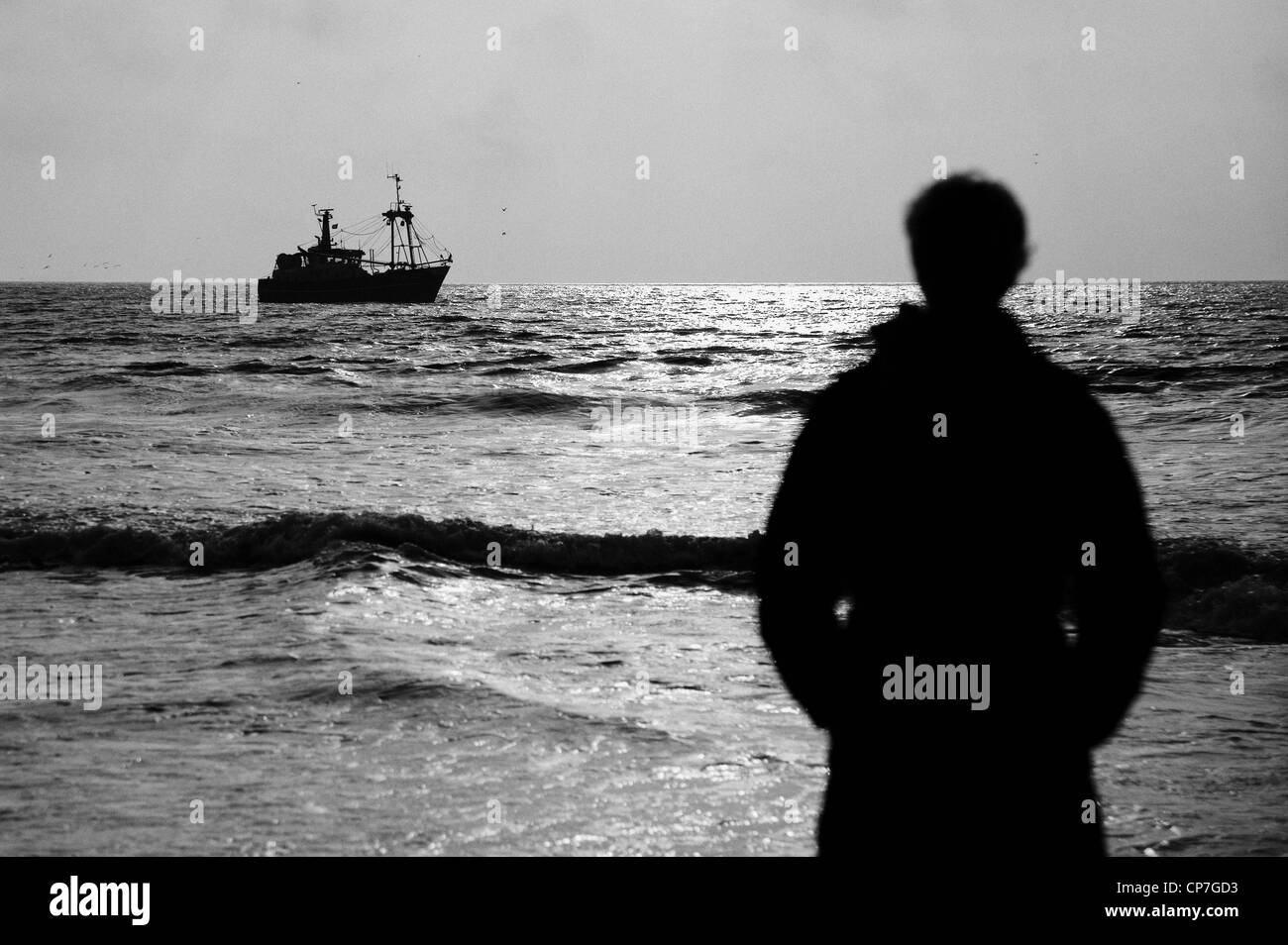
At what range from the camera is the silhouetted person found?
185 cm

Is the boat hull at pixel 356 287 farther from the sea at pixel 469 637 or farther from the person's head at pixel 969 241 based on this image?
the person's head at pixel 969 241

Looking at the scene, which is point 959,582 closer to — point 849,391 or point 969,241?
point 849,391

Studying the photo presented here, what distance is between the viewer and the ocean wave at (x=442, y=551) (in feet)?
32.1

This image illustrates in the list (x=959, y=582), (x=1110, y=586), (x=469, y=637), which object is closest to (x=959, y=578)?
(x=959, y=582)

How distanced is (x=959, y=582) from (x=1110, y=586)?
0.26 meters

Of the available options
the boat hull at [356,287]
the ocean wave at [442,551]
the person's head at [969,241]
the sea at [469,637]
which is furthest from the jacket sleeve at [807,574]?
the boat hull at [356,287]

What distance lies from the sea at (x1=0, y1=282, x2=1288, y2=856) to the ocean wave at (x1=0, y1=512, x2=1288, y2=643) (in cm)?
4

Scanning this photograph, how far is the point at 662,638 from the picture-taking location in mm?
7422

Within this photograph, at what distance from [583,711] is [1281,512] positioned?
9817 mm

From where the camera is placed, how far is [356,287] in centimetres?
9112

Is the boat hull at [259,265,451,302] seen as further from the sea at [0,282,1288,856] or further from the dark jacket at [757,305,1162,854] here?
the dark jacket at [757,305,1162,854]

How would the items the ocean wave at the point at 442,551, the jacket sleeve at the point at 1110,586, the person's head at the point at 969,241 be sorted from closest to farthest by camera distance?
the jacket sleeve at the point at 1110,586 → the person's head at the point at 969,241 → the ocean wave at the point at 442,551

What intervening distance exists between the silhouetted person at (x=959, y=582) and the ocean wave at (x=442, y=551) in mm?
7436

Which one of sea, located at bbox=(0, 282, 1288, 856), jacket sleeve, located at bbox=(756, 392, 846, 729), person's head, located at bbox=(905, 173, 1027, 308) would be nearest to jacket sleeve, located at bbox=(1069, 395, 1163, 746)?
sea, located at bbox=(0, 282, 1288, 856)
